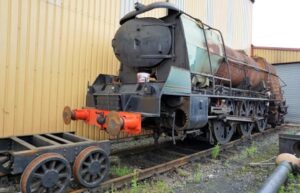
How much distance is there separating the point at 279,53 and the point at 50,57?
1564 cm

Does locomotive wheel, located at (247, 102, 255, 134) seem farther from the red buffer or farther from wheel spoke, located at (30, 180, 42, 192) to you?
wheel spoke, located at (30, 180, 42, 192)

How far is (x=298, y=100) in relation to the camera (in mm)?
16562

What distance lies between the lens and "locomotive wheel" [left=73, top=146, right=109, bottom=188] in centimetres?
351

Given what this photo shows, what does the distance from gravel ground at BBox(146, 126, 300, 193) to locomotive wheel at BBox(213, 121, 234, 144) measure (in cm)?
36

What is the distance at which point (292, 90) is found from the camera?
1686 cm

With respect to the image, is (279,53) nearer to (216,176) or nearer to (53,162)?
(216,176)

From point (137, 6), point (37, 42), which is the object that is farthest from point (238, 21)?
point (37, 42)

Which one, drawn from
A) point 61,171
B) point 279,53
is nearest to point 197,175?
point 61,171

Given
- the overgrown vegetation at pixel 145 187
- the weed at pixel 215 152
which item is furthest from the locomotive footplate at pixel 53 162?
the weed at pixel 215 152

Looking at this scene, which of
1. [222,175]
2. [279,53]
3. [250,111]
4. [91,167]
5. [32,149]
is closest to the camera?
[32,149]

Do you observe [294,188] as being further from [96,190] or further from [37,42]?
[37,42]

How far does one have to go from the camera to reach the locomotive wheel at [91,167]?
3506 mm

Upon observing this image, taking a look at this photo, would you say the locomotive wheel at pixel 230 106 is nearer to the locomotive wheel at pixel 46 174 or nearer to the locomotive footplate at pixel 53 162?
the locomotive footplate at pixel 53 162

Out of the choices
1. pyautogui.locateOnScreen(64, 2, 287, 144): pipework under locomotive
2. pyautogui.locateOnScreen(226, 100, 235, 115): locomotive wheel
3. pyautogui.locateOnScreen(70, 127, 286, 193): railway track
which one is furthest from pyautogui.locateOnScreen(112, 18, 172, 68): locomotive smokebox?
pyautogui.locateOnScreen(226, 100, 235, 115): locomotive wheel
